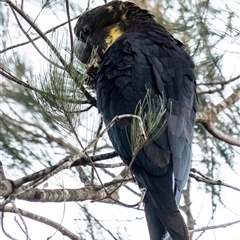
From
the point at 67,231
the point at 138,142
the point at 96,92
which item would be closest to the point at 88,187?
the point at 67,231

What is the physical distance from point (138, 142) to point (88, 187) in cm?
50

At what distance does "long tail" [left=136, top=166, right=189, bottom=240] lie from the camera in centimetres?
190

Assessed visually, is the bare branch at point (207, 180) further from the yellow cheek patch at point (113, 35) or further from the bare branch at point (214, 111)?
the yellow cheek patch at point (113, 35)

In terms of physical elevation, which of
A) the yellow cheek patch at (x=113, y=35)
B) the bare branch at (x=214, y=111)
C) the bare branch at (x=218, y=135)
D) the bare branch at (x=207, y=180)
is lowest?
the bare branch at (x=207, y=180)

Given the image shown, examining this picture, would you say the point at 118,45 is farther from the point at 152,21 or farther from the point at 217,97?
the point at 217,97

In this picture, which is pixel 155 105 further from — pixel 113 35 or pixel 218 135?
pixel 113 35

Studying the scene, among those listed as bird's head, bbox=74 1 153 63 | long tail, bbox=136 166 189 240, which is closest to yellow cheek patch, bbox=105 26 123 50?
bird's head, bbox=74 1 153 63

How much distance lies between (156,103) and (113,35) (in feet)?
2.51

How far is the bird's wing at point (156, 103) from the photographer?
6.60 ft

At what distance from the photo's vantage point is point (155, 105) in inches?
82.6

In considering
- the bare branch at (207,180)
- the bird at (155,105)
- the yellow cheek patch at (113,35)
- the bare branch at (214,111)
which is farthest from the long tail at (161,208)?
the yellow cheek patch at (113,35)

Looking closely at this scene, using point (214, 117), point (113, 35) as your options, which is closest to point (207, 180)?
point (214, 117)

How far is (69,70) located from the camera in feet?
6.00

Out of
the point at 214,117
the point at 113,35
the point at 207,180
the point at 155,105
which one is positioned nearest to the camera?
the point at 155,105
